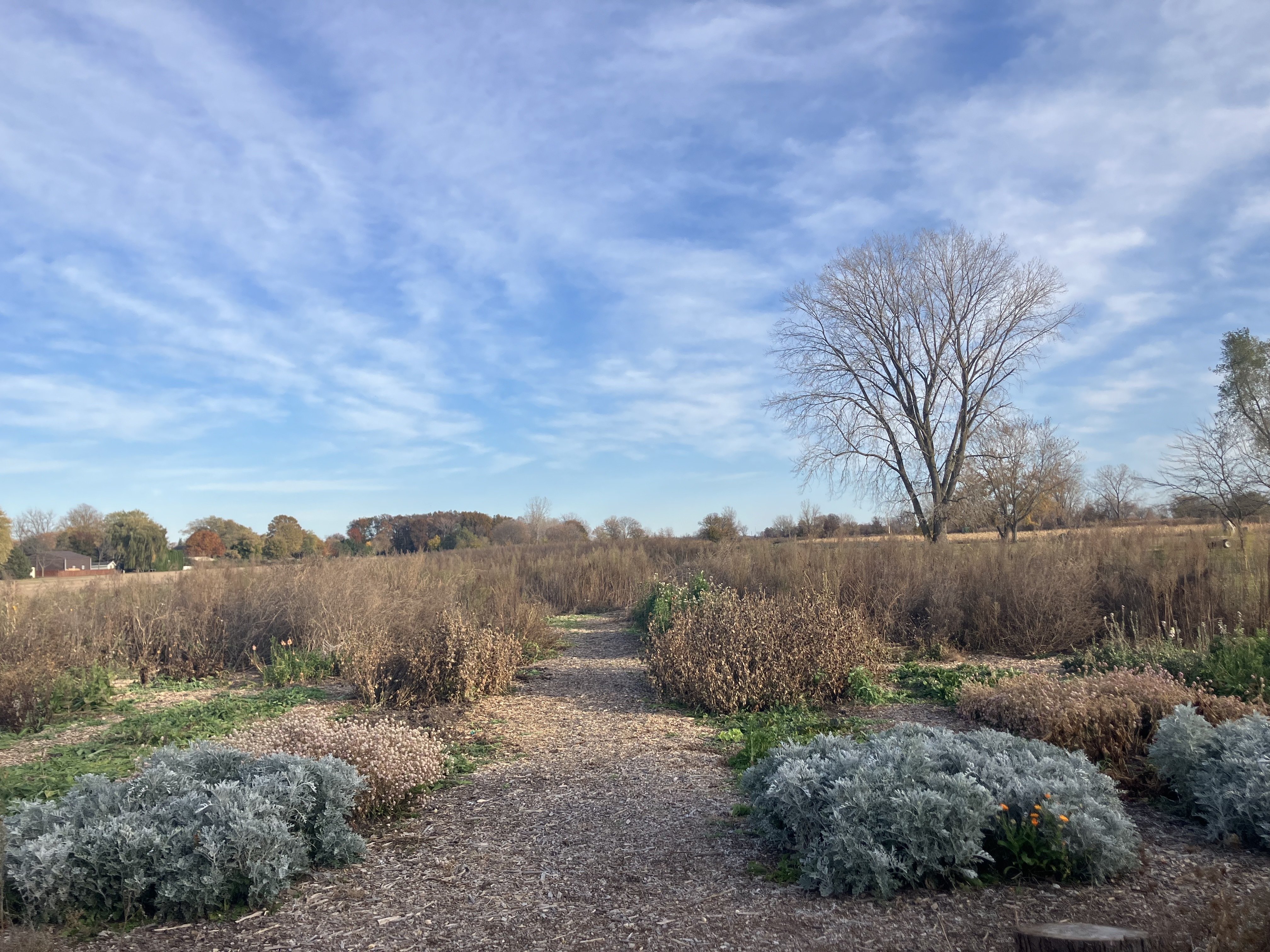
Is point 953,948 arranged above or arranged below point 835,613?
below

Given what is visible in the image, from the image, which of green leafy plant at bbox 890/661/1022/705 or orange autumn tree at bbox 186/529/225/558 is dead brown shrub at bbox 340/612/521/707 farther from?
orange autumn tree at bbox 186/529/225/558

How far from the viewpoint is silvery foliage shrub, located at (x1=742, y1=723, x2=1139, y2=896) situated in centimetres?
323

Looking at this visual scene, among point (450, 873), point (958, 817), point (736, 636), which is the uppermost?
point (736, 636)

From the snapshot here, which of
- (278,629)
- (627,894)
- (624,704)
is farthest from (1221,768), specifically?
(278,629)

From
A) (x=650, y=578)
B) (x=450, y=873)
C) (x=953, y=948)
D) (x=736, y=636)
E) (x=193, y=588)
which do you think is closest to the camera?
(x=953, y=948)

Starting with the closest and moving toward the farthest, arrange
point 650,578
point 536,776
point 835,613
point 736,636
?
point 536,776
point 736,636
point 835,613
point 650,578

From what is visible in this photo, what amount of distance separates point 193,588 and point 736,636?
7.48 meters

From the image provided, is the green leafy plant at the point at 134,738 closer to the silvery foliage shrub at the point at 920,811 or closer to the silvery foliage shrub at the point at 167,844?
the silvery foliage shrub at the point at 167,844

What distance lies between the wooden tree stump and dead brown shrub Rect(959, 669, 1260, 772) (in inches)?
93.2

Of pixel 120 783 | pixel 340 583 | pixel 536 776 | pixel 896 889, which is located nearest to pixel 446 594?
pixel 340 583

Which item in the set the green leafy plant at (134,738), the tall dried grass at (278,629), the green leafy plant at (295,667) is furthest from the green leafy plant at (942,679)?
the green leafy plant at (295,667)

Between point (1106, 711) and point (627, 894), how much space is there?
3.22 metres

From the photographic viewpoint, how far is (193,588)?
1050 centimetres

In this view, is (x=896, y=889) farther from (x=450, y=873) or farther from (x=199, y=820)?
(x=199, y=820)
